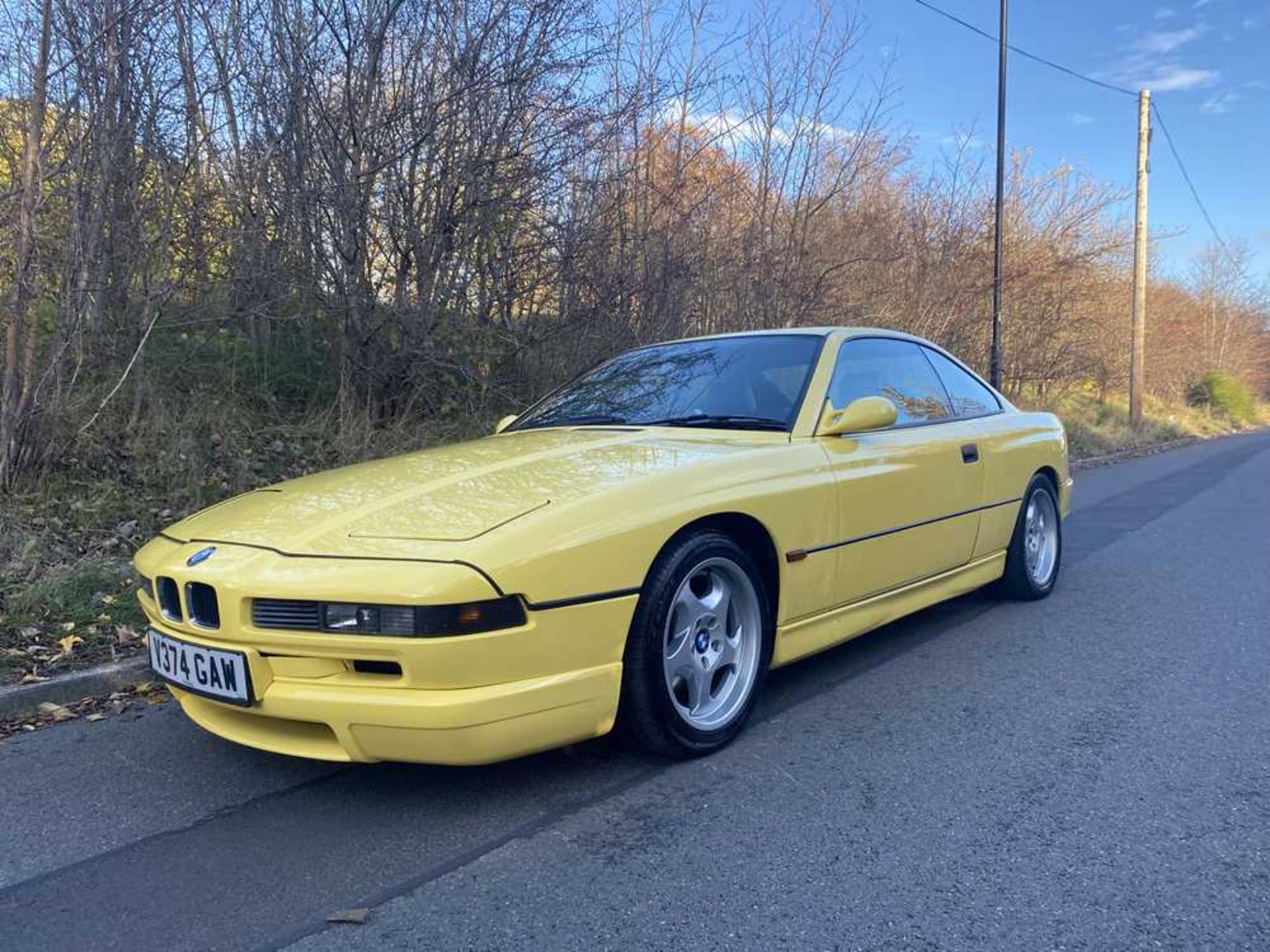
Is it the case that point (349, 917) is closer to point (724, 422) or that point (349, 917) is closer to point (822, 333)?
point (724, 422)

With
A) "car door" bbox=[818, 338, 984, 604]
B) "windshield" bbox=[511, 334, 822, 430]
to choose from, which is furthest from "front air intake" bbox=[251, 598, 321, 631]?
"car door" bbox=[818, 338, 984, 604]

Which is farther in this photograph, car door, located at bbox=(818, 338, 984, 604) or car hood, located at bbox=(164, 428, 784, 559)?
car door, located at bbox=(818, 338, 984, 604)

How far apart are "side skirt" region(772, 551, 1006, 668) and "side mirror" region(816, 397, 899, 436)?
2.21 feet

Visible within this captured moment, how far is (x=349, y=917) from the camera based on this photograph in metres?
2.14

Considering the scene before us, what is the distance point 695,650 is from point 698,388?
1.30 metres

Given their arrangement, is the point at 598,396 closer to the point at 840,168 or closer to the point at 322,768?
→ the point at 322,768

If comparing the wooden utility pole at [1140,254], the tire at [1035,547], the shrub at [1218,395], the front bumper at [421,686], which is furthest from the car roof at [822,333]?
the shrub at [1218,395]

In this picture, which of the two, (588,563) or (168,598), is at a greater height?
(588,563)

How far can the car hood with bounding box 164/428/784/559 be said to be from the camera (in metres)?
2.61

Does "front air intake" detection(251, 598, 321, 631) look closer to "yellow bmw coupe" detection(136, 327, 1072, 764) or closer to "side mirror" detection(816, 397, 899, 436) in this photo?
"yellow bmw coupe" detection(136, 327, 1072, 764)

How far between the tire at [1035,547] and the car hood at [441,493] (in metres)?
2.19

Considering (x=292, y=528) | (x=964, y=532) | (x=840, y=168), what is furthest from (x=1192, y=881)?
(x=840, y=168)

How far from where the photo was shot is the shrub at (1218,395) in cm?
3625

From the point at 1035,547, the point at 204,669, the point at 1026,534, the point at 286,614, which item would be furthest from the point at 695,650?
the point at 1035,547
